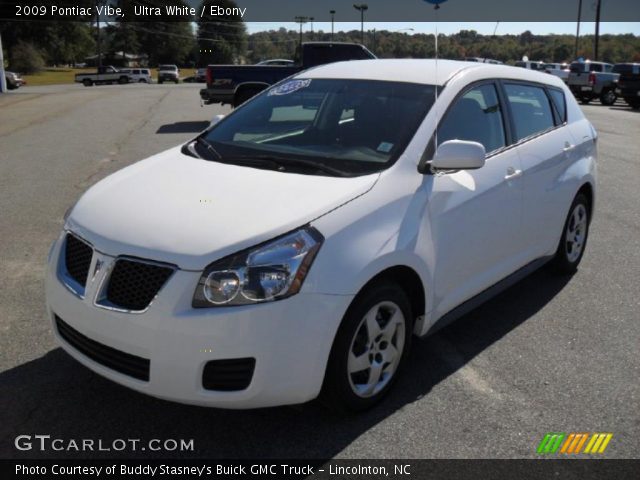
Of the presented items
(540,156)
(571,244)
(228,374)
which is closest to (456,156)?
(540,156)

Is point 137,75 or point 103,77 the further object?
point 137,75

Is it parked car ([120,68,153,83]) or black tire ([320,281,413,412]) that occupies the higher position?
parked car ([120,68,153,83])

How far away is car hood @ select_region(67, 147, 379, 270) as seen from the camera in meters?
2.66

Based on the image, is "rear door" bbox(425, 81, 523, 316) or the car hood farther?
"rear door" bbox(425, 81, 523, 316)

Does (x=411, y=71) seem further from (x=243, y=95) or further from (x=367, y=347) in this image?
(x=243, y=95)

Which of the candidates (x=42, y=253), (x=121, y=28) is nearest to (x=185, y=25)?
(x=121, y=28)

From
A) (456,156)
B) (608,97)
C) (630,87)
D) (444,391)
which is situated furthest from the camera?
(608,97)

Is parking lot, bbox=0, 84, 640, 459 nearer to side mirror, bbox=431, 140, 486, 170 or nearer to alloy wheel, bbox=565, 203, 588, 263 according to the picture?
alloy wheel, bbox=565, 203, 588, 263

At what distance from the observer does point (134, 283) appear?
268cm

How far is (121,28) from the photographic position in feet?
311

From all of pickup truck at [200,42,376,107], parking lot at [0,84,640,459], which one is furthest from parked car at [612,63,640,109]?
parking lot at [0,84,640,459]

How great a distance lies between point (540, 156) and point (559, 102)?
0.96 metres

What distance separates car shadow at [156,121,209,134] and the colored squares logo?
42.5ft

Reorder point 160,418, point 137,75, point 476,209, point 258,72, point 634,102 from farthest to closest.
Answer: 1. point 137,75
2. point 634,102
3. point 258,72
4. point 476,209
5. point 160,418
